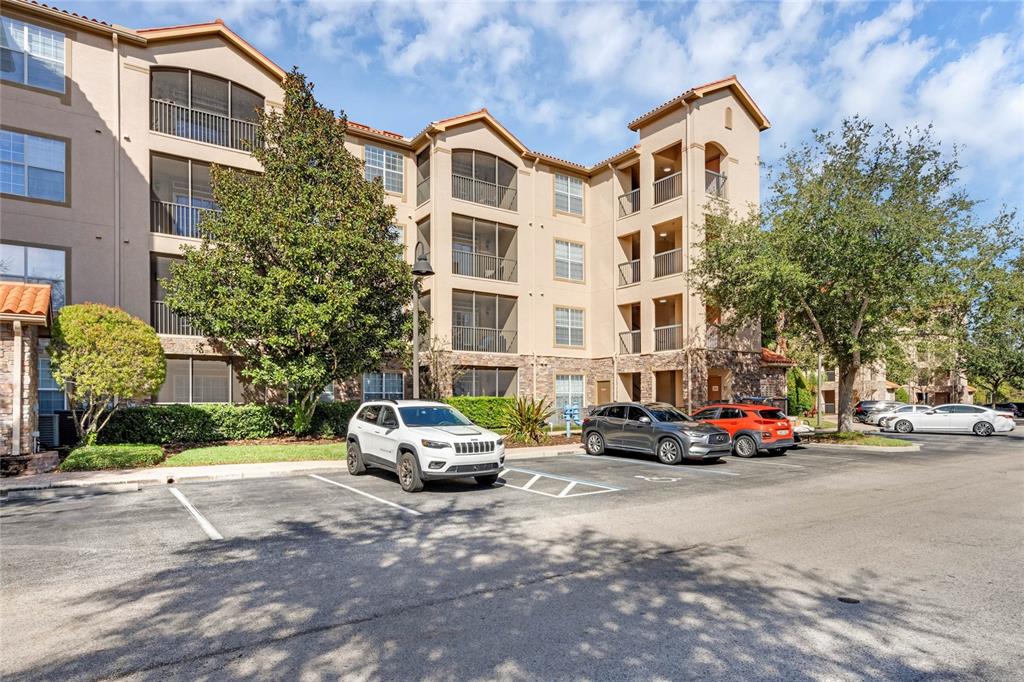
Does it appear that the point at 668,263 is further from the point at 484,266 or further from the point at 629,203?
the point at 484,266

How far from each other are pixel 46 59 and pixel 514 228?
59.6 feet

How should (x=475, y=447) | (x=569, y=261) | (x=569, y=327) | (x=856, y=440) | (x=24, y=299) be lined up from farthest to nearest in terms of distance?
(x=569, y=261), (x=569, y=327), (x=856, y=440), (x=24, y=299), (x=475, y=447)

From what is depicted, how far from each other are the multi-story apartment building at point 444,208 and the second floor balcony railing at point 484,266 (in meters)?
0.10

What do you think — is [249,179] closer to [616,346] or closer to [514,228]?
[514,228]

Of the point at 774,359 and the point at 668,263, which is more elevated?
the point at 668,263

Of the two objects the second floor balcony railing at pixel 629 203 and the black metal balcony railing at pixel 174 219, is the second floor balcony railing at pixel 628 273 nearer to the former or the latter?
the second floor balcony railing at pixel 629 203

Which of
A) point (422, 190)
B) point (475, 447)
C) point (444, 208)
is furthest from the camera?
point (422, 190)

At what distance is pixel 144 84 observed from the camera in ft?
67.3

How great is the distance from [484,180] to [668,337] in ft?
37.1

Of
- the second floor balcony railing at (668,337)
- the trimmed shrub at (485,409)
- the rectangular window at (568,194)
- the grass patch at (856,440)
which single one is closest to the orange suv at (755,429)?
the grass patch at (856,440)

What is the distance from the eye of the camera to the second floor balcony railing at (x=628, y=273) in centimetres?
2867

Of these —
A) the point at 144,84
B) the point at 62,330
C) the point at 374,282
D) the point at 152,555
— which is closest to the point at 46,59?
the point at 144,84

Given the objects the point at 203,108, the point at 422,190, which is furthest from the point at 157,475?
the point at 422,190

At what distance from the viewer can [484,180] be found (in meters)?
27.6
